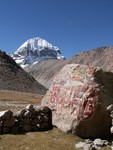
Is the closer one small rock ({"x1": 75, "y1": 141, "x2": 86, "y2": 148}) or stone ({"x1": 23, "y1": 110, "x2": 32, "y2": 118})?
small rock ({"x1": 75, "y1": 141, "x2": 86, "y2": 148})

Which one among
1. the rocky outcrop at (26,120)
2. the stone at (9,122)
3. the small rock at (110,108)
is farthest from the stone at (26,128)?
the small rock at (110,108)

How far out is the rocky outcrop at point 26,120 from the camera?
704 inches

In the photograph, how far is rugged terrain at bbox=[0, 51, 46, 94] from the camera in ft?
495

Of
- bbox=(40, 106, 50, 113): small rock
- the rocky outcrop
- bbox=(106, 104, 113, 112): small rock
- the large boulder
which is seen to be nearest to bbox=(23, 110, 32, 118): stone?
the rocky outcrop

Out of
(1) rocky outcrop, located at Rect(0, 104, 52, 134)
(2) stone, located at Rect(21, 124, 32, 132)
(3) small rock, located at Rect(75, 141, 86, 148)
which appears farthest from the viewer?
(2) stone, located at Rect(21, 124, 32, 132)

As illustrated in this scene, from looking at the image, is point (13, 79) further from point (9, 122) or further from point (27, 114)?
point (9, 122)

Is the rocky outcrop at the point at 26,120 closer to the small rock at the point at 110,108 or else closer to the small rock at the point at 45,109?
the small rock at the point at 45,109

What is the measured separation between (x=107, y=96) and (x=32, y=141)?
17.6 ft

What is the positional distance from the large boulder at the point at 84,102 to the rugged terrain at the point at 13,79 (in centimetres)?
12283

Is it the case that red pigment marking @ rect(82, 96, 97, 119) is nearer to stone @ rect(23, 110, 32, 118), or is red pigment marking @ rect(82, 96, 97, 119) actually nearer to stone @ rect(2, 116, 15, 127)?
stone @ rect(23, 110, 32, 118)

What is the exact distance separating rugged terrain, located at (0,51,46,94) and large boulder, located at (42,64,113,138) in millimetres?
122833

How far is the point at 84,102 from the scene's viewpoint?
18.2 m

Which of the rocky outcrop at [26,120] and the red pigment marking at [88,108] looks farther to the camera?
the red pigment marking at [88,108]

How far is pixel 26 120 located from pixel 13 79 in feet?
472
